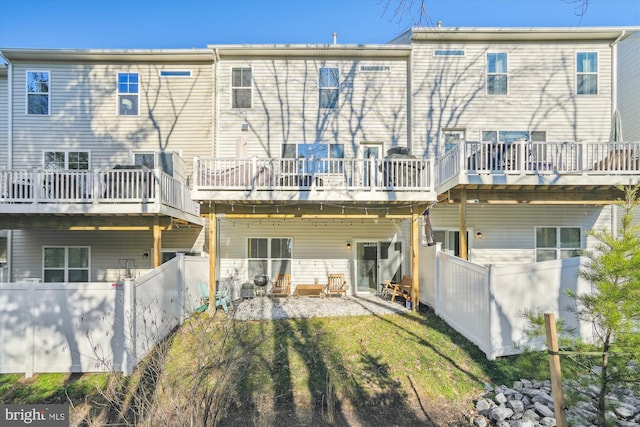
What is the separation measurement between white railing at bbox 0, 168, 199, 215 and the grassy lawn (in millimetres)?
3871

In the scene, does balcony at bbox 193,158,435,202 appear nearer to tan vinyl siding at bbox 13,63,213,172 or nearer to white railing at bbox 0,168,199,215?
white railing at bbox 0,168,199,215

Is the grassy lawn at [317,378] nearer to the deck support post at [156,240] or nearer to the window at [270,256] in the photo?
the deck support post at [156,240]

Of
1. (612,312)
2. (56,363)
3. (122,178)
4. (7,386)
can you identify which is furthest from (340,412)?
(122,178)

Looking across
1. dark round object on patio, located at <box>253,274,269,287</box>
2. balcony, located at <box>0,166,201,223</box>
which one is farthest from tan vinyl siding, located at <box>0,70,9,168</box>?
dark round object on patio, located at <box>253,274,269,287</box>

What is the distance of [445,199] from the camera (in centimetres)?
938

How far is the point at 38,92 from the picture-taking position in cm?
1088

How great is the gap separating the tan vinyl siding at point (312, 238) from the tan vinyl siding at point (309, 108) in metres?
A: 2.42

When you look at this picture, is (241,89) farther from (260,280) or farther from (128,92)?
(260,280)

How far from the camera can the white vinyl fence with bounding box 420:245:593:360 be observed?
557 cm

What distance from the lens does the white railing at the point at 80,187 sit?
822 cm

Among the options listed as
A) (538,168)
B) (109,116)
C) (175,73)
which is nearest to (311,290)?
(538,168)

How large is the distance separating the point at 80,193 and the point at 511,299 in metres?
10.3

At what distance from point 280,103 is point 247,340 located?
773cm

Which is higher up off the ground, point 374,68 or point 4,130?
point 374,68
